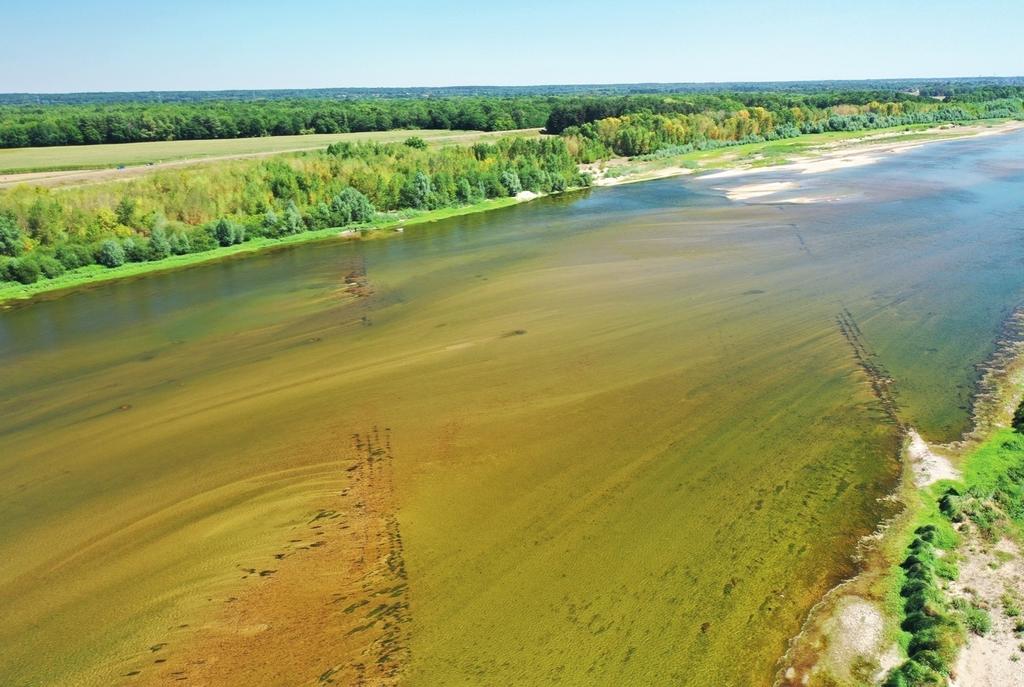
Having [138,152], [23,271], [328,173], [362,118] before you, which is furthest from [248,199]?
[362,118]

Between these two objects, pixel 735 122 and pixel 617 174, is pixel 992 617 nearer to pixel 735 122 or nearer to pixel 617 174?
pixel 617 174

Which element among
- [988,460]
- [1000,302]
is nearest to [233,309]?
[988,460]

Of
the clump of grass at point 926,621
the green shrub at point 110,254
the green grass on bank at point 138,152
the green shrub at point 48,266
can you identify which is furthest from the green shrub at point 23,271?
the clump of grass at point 926,621

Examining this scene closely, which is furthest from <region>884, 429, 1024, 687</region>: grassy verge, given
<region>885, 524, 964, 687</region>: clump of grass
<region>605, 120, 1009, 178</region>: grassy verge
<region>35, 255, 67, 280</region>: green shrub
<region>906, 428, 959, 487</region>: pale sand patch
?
<region>605, 120, 1009, 178</region>: grassy verge

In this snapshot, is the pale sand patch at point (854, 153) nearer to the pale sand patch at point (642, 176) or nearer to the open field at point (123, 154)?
the pale sand patch at point (642, 176)

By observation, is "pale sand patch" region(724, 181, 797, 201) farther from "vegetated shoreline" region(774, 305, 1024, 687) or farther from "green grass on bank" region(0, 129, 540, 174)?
"vegetated shoreline" region(774, 305, 1024, 687)

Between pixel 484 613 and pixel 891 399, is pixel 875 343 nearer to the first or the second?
pixel 891 399
